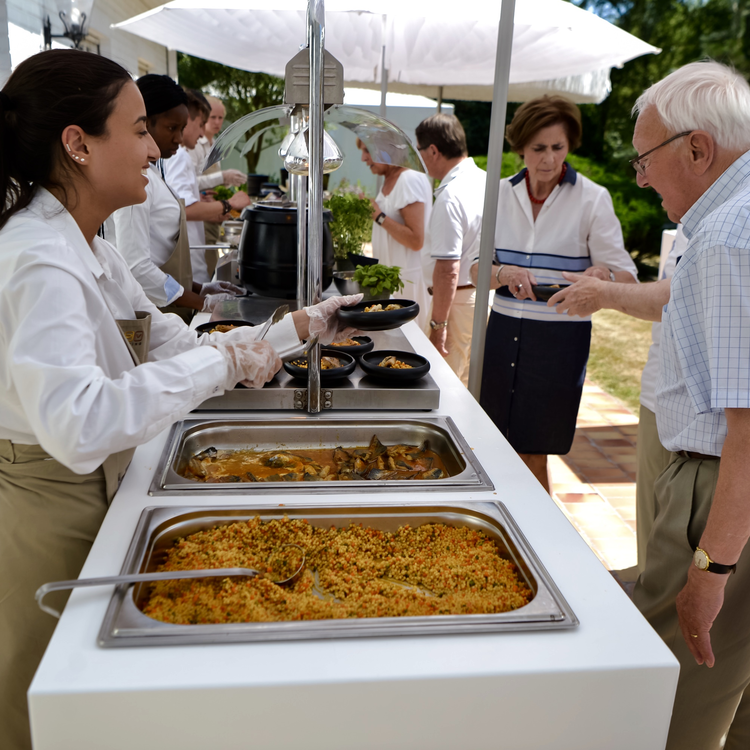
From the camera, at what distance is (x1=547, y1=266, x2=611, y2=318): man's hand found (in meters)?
2.16

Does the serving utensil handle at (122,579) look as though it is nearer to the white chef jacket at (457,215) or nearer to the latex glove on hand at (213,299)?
the latex glove on hand at (213,299)

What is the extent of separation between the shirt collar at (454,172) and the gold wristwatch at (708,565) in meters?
2.92

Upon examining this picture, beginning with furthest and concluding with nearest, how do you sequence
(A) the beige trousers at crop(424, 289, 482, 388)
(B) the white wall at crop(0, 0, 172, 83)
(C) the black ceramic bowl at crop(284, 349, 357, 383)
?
1. (A) the beige trousers at crop(424, 289, 482, 388)
2. (B) the white wall at crop(0, 0, 172, 83)
3. (C) the black ceramic bowl at crop(284, 349, 357, 383)

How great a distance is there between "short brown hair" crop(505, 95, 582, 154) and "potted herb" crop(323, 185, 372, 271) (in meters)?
1.18

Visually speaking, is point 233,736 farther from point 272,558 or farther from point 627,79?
point 627,79

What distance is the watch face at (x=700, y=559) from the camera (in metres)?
1.36

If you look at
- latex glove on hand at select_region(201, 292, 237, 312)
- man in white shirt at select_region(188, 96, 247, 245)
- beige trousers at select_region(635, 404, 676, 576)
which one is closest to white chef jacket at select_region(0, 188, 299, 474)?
beige trousers at select_region(635, 404, 676, 576)

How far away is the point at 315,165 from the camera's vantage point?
5.41 feet

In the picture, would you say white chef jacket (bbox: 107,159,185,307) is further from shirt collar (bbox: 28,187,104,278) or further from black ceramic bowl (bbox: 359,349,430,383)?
shirt collar (bbox: 28,187,104,278)

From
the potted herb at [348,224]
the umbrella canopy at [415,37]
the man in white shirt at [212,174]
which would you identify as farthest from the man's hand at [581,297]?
the man in white shirt at [212,174]

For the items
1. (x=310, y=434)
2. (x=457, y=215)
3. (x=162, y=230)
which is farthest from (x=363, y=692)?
(x=457, y=215)

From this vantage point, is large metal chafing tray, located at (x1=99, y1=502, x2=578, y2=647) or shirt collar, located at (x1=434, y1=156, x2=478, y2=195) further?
shirt collar, located at (x1=434, y1=156, x2=478, y2=195)

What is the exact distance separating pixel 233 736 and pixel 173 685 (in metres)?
0.11

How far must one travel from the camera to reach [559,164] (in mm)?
2834
